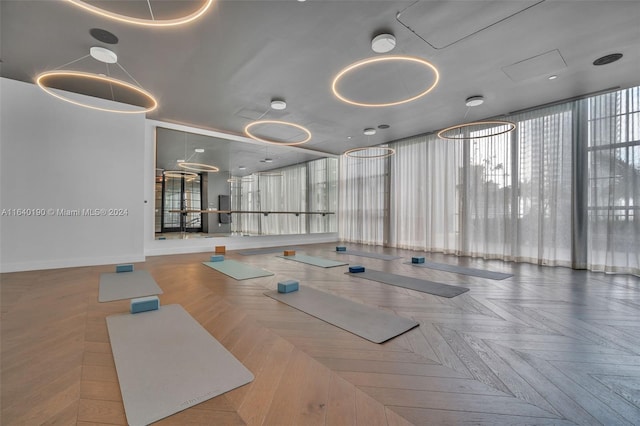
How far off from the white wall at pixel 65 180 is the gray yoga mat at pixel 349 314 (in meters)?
4.06

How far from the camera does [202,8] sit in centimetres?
256

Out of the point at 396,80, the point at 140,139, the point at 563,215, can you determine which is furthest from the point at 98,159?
the point at 563,215

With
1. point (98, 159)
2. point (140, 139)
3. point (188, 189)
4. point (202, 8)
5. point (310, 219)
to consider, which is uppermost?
point (202, 8)

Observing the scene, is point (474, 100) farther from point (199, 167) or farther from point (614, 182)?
point (199, 167)

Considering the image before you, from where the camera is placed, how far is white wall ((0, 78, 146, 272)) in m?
4.29

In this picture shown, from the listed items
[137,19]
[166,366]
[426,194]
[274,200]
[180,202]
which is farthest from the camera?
[274,200]

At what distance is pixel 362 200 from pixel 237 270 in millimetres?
5411

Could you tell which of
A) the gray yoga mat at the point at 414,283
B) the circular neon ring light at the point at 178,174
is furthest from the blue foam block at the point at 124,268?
the gray yoga mat at the point at 414,283

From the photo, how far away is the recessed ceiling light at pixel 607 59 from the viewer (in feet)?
11.5

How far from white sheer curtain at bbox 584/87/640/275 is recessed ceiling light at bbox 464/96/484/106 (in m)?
1.87

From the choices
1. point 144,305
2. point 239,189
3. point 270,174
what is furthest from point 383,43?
point 270,174

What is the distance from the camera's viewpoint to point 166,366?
5.46ft

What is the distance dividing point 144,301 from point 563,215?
6781mm

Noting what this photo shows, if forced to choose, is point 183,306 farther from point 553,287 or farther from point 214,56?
point 553,287
